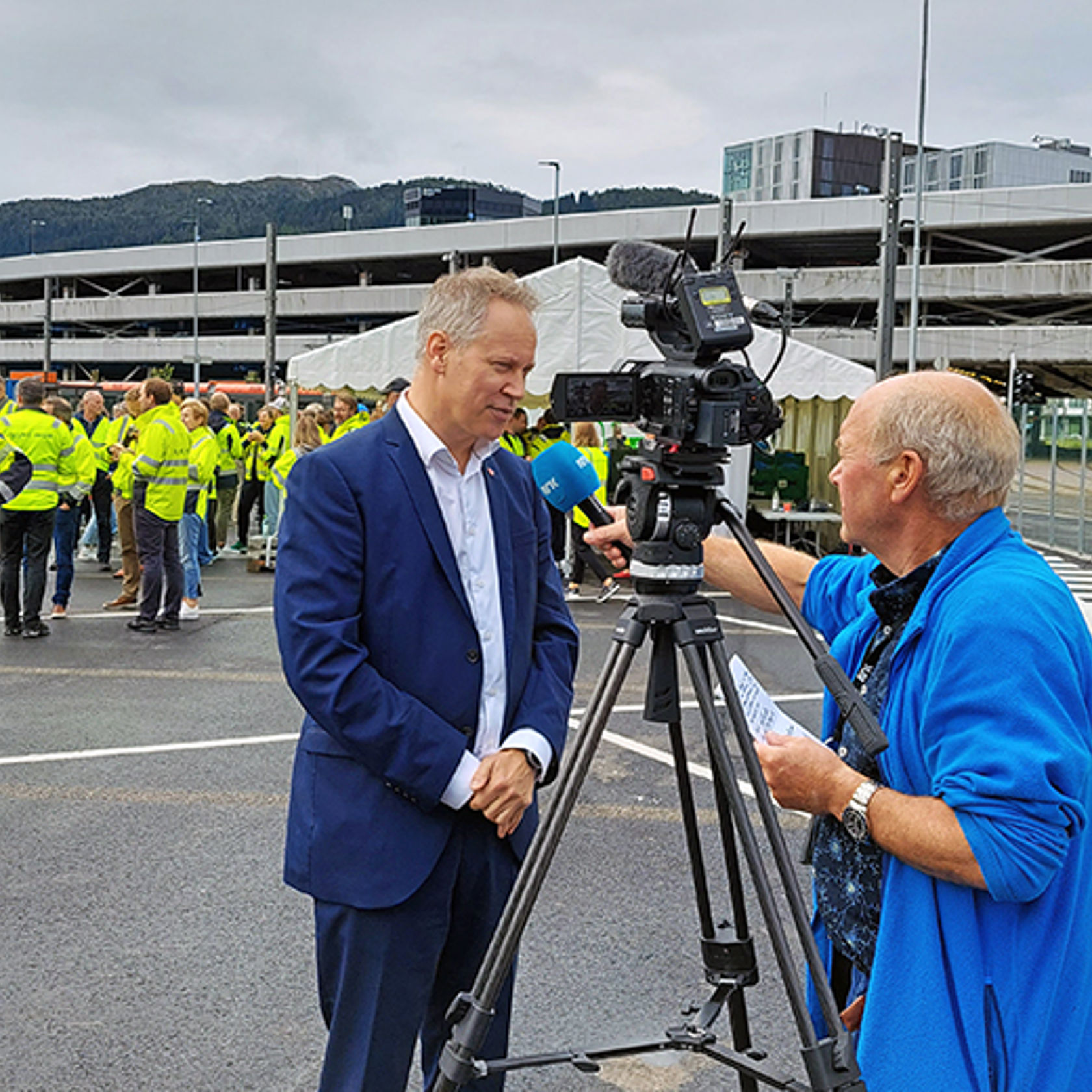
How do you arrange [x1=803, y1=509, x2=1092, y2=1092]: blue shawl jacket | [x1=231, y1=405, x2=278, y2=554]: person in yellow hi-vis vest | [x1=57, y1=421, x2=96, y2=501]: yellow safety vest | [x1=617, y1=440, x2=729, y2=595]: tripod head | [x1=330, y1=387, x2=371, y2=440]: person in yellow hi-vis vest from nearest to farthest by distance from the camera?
[x1=803, y1=509, x2=1092, y2=1092]: blue shawl jacket, [x1=617, y1=440, x2=729, y2=595]: tripod head, [x1=57, y1=421, x2=96, y2=501]: yellow safety vest, [x1=330, y1=387, x2=371, y2=440]: person in yellow hi-vis vest, [x1=231, y1=405, x2=278, y2=554]: person in yellow hi-vis vest

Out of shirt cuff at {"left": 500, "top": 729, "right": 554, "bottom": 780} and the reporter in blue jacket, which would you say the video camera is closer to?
the reporter in blue jacket

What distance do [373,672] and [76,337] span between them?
87332 mm

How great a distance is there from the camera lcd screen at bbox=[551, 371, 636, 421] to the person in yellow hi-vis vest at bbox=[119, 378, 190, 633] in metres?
8.56

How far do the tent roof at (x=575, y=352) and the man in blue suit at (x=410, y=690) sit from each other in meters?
9.59

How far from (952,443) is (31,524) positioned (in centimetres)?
973

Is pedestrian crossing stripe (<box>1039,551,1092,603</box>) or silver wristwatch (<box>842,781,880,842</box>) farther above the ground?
silver wristwatch (<box>842,781,880,842</box>)

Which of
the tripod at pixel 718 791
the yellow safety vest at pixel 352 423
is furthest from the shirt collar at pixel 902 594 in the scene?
the yellow safety vest at pixel 352 423

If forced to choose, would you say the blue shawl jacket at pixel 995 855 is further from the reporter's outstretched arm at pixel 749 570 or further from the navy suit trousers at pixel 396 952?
the navy suit trousers at pixel 396 952

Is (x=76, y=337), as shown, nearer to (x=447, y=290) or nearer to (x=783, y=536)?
(x=783, y=536)

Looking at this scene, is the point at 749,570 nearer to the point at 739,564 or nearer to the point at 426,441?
the point at 739,564

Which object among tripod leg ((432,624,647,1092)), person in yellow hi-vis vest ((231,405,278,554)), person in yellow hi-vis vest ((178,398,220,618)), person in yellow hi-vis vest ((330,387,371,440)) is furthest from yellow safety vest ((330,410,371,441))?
tripod leg ((432,624,647,1092))

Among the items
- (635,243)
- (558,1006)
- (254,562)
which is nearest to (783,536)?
(254,562)

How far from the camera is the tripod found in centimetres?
214

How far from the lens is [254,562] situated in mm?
14969
